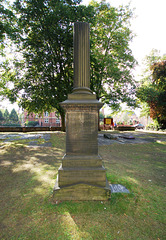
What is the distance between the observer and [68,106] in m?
3.82

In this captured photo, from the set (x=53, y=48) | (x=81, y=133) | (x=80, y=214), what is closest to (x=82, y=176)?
(x=80, y=214)

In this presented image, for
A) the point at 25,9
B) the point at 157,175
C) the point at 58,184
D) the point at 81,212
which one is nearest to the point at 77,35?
the point at 58,184

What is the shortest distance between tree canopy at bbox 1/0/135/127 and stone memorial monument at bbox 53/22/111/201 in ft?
29.6

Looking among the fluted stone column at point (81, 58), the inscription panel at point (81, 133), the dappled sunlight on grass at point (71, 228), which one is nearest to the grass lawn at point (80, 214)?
the dappled sunlight on grass at point (71, 228)

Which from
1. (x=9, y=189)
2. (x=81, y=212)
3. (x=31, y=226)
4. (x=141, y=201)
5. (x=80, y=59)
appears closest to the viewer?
(x=31, y=226)

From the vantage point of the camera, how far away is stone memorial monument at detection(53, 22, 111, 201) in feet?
10.6

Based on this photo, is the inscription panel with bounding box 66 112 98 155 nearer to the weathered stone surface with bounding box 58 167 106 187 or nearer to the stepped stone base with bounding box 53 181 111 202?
the weathered stone surface with bounding box 58 167 106 187

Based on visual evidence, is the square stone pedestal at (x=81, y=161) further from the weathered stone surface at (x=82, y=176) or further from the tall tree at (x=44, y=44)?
the tall tree at (x=44, y=44)

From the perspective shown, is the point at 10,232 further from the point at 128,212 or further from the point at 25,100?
the point at 25,100

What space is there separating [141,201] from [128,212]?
61 cm

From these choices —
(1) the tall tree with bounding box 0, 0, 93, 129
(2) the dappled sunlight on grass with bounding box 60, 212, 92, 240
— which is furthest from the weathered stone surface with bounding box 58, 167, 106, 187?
(1) the tall tree with bounding box 0, 0, 93, 129

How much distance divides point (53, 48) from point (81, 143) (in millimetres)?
13357

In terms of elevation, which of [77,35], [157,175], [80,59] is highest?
[77,35]

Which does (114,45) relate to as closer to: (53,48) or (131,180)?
(53,48)
